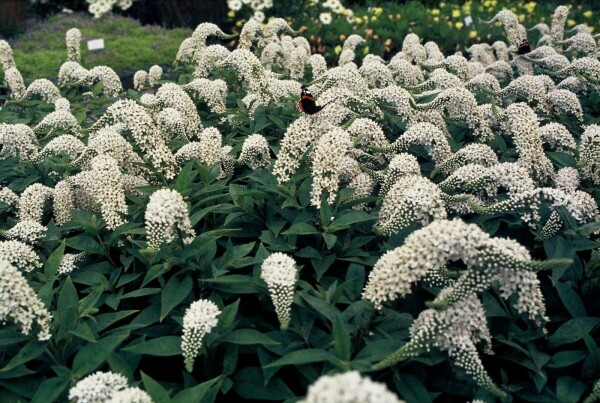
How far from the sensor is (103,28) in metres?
12.6

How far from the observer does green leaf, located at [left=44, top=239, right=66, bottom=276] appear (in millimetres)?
3014

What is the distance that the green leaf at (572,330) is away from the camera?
2.58m

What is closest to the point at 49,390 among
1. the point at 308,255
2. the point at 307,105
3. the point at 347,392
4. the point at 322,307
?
the point at 322,307

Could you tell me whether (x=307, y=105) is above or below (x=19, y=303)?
above

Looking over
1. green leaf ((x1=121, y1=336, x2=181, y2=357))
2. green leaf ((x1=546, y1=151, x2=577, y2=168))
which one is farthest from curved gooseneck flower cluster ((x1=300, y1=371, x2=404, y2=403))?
green leaf ((x1=546, y1=151, x2=577, y2=168))

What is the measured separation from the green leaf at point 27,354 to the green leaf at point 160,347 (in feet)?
1.11

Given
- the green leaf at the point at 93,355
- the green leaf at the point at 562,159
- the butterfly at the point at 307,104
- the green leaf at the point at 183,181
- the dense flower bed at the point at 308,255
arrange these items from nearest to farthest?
the dense flower bed at the point at 308,255 → the green leaf at the point at 93,355 → the green leaf at the point at 183,181 → the butterfly at the point at 307,104 → the green leaf at the point at 562,159

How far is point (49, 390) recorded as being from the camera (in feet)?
7.79

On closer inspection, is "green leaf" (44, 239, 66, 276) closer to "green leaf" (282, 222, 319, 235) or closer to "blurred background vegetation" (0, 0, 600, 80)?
"green leaf" (282, 222, 319, 235)

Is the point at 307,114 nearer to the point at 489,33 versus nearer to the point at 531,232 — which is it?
the point at 531,232

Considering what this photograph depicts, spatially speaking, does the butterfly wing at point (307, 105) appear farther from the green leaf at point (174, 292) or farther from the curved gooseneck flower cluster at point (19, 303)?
the curved gooseneck flower cluster at point (19, 303)

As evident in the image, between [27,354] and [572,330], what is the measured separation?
2275 millimetres

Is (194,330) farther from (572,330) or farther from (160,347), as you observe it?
(572,330)

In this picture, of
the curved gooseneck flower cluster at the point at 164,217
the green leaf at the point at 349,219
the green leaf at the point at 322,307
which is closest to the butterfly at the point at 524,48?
the green leaf at the point at 349,219
